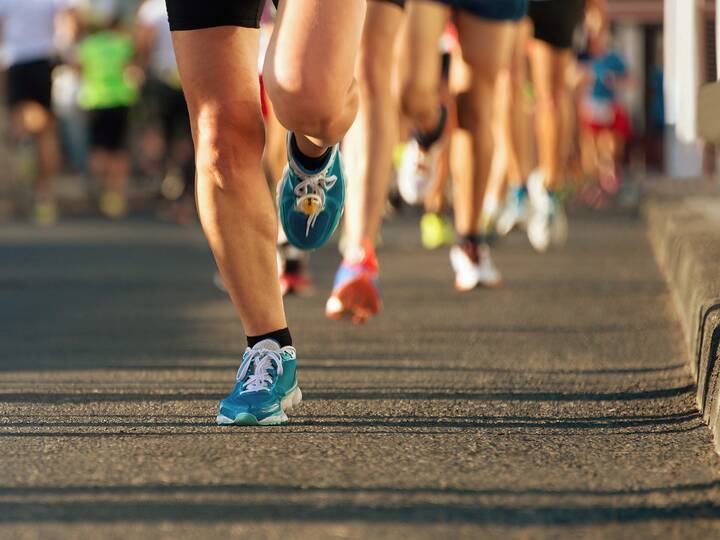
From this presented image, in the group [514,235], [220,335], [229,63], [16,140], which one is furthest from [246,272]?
[16,140]

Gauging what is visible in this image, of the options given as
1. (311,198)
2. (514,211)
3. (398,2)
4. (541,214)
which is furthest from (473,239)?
(311,198)

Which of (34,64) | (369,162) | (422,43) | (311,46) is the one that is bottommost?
(369,162)

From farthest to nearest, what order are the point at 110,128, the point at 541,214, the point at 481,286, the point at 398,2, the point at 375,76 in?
the point at 110,128 < the point at 541,214 < the point at 481,286 < the point at 375,76 < the point at 398,2

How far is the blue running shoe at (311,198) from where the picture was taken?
3957 mm

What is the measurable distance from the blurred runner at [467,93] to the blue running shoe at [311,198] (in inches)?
89.1

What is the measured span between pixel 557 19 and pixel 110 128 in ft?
22.2

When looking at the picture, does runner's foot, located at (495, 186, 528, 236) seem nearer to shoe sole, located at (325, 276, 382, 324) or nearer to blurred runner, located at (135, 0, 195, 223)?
shoe sole, located at (325, 276, 382, 324)

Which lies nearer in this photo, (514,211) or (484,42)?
(484,42)

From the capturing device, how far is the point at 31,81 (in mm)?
13305

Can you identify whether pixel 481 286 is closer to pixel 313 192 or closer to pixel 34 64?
pixel 313 192

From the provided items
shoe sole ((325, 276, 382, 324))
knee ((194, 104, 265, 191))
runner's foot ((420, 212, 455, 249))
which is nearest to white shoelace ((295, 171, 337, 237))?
knee ((194, 104, 265, 191))

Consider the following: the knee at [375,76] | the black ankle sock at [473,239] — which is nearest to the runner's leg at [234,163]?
the knee at [375,76]

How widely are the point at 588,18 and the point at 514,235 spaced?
5.10 ft

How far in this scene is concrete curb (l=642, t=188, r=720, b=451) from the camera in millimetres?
3723
